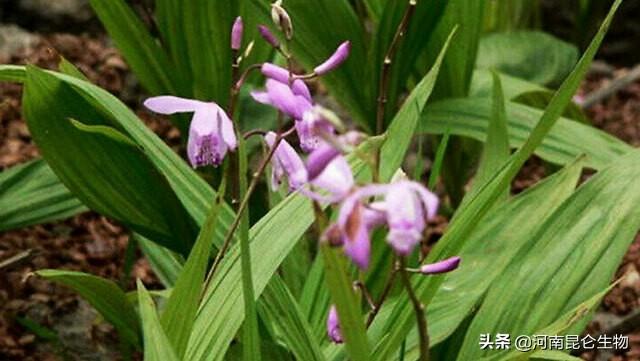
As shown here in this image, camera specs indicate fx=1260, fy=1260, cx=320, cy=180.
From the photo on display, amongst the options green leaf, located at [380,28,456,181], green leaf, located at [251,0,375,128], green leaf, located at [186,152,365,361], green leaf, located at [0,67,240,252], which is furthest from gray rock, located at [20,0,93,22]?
green leaf, located at [186,152,365,361]

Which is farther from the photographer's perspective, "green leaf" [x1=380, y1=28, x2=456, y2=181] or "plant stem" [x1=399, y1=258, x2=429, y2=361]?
"green leaf" [x1=380, y1=28, x2=456, y2=181]

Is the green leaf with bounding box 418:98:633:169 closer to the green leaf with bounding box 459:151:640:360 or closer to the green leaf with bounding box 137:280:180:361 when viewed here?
the green leaf with bounding box 459:151:640:360

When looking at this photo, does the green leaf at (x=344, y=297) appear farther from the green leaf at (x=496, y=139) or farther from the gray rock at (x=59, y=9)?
the gray rock at (x=59, y=9)

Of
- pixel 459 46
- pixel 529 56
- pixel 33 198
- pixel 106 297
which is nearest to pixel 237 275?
pixel 106 297

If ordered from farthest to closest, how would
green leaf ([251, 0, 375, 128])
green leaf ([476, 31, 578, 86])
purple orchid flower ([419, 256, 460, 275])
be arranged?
green leaf ([476, 31, 578, 86])
green leaf ([251, 0, 375, 128])
purple orchid flower ([419, 256, 460, 275])

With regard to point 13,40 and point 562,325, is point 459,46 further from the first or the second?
point 13,40

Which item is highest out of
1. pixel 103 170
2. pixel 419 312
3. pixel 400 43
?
pixel 419 312
